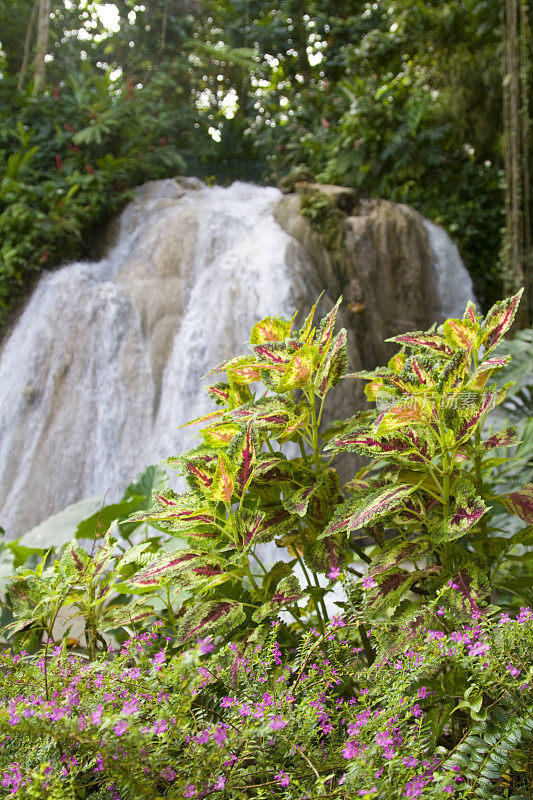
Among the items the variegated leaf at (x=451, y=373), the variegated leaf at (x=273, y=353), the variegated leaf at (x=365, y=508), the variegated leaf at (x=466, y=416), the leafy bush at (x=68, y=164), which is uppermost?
the leafy bush at (x=68, y=164)

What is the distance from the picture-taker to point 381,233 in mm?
5762

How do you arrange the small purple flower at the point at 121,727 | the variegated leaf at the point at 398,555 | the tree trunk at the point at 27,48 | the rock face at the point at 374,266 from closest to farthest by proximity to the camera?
the small purple flower at the point at 121,727
the variegated leaf at the point at 398,555
the rock face at the point at 374,266
the tree trunk at the point at 27,48

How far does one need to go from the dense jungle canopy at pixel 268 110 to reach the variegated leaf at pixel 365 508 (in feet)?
16.5

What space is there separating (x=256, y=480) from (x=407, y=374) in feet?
1.05

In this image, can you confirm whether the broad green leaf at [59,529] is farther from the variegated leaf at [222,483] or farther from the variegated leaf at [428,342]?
the variegated leaf at [428,342]

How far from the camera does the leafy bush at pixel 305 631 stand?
0.69 m

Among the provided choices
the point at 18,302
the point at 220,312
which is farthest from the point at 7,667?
the point at 18,302

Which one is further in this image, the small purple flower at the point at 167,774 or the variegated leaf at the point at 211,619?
the variegated leaf at the point at 211,619

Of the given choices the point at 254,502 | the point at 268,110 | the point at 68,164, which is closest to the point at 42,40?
the point at 68,164

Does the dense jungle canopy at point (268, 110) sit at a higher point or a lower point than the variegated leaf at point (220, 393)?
higher

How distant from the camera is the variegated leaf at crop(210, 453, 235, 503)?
3.17 feet

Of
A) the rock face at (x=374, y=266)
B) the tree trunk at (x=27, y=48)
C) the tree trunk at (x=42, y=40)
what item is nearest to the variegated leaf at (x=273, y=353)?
the rock face at (x=374, y=266)

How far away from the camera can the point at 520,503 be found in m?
1.08

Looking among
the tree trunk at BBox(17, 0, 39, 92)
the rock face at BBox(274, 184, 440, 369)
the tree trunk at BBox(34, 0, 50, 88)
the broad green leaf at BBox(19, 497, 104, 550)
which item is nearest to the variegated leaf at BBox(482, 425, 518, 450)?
the broad green leaf at BBox(19, 497, 104, 550)
